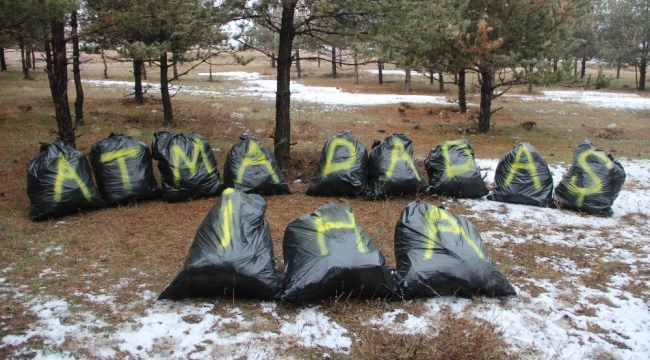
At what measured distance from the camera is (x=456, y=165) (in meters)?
6.69

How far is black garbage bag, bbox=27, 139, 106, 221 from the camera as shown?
17.1ft

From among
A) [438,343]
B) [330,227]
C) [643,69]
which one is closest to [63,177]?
[330,227]

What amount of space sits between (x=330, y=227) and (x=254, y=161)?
9.35ft

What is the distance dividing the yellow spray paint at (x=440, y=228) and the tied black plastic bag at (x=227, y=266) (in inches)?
52.7

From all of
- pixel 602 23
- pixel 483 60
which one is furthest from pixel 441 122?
pixel 602 23

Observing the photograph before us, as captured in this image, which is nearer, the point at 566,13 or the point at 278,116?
the point at 278,116

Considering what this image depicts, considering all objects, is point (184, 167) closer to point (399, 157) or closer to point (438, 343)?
point (399, 157)

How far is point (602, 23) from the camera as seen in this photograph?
3538 centimetres

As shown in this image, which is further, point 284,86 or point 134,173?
point 284,86

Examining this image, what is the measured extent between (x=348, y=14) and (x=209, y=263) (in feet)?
14.8

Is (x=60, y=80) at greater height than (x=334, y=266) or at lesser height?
greater

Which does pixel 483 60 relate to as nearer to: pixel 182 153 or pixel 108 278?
pixel 182 153

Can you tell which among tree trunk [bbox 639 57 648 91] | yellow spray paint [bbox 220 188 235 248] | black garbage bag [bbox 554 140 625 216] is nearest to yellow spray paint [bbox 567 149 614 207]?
black garbage bag [bbox 554 140 625 216]

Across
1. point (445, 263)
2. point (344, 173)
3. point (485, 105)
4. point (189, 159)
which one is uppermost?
point (485, 105)
